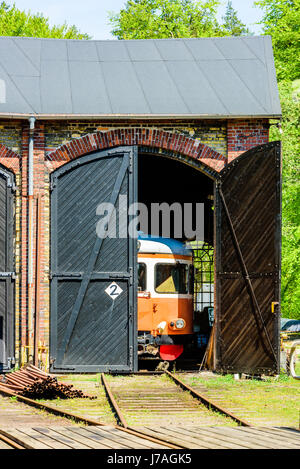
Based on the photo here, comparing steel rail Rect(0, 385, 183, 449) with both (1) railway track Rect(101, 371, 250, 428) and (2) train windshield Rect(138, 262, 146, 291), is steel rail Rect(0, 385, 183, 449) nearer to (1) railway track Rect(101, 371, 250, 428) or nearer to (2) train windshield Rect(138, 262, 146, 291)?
(1) railway track Rect(101, 371, 250, 428)

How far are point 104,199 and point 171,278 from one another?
333 centimetres

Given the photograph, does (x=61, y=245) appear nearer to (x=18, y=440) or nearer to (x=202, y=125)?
(x=202, y=125)

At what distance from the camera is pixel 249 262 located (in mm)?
15867

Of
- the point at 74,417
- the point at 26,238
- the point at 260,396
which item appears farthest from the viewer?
the point at 26,238

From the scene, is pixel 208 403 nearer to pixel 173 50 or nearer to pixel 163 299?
pixel 163 299

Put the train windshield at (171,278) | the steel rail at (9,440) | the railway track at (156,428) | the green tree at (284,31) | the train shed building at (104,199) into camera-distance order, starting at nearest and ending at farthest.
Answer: the steel rail at (9,440) → the railway track at (156,428) → the train shed building at (104,199) → the train windshield at (171,278) → the green tree at (284,31)

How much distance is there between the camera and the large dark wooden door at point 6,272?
16000 millimetres

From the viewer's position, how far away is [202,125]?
54.5ft

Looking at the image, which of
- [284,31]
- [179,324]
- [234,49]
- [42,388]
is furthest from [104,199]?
[284,31]

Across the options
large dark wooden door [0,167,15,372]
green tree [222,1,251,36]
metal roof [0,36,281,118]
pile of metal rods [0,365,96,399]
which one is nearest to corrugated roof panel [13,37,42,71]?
metal roof [0,36,281,118]

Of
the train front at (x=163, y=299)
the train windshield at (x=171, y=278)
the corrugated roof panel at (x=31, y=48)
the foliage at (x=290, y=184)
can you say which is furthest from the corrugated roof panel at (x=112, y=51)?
the foliage at (x=290, y=184)

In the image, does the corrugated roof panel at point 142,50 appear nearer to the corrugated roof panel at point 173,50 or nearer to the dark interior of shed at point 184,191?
the corrugated roof panel at point 173,50

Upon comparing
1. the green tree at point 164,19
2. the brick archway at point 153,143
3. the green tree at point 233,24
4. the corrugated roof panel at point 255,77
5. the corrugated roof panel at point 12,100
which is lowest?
the brick archway at point 153,143

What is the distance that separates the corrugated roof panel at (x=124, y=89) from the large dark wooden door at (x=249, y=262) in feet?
7.32
